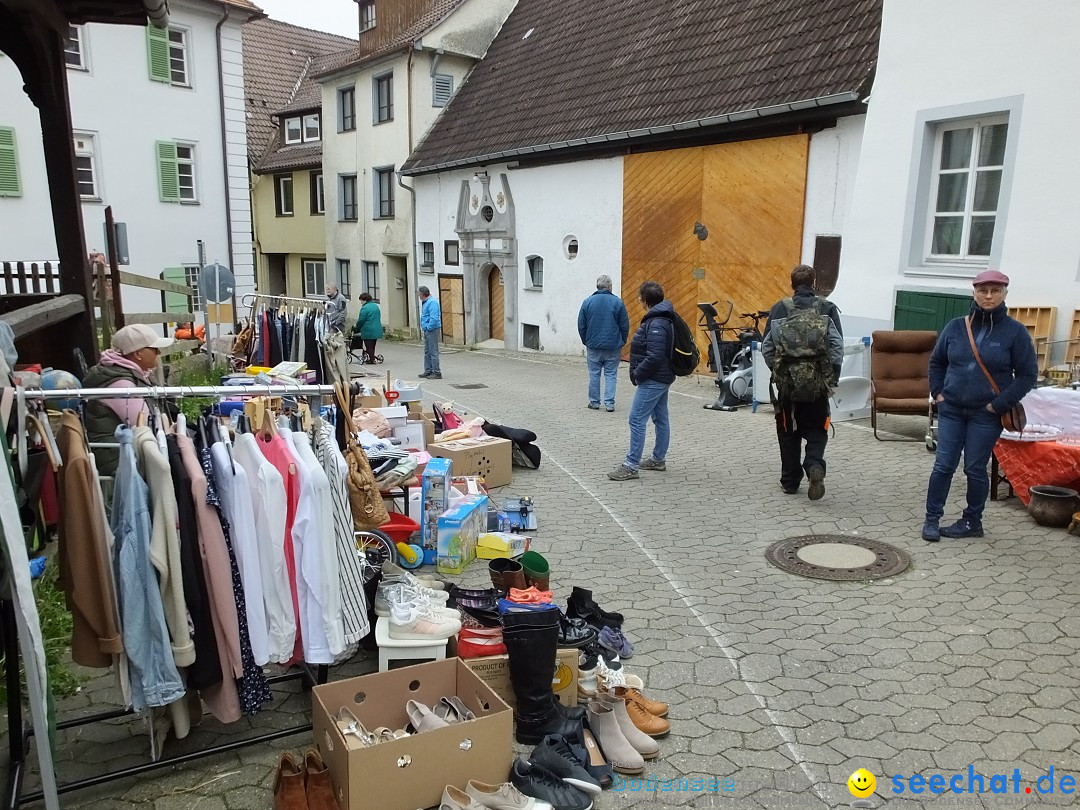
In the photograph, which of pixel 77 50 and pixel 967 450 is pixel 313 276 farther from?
pixel 967 450

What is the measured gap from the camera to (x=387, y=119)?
25.1 meters

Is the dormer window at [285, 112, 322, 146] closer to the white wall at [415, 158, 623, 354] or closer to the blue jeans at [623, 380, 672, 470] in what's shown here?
the white wall at [415, 158, 623, 354]

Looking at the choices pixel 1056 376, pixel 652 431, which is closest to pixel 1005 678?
pixel 1056 376

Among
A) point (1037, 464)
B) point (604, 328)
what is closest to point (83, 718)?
point (1037, 464)

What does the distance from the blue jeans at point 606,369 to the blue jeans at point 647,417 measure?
11.2ft

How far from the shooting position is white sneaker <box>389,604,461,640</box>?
3803 millimetres

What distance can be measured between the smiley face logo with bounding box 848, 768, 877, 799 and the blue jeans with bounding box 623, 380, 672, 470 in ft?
15.3

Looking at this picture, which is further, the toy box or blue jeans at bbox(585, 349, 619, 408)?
blue jeans at bbox(585, 349, 619, 408)

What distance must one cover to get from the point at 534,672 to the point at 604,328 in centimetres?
832

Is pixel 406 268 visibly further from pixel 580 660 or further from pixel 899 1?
pixel 580 660

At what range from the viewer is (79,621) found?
10.0ft

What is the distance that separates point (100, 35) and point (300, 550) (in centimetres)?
2120

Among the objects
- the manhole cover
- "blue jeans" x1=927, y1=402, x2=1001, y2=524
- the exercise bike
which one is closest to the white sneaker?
the manhole cover

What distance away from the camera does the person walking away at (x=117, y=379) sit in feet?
14.6
